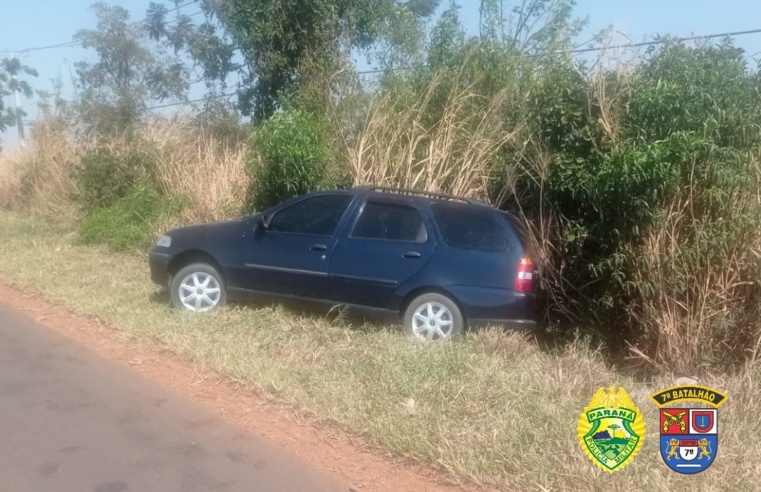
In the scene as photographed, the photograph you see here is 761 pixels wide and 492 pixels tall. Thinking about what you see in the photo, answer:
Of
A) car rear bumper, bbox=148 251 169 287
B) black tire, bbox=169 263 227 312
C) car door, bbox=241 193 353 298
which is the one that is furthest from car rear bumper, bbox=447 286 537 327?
car rear bumper, bbox=148 251 169 287

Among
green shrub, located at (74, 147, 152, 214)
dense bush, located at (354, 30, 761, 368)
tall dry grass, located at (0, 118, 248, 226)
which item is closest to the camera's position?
→ dense bush, located at (354, 30, 761, 368)

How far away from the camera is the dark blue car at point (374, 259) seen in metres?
7.26

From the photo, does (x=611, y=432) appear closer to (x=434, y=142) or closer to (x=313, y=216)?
(x=313, y=216)

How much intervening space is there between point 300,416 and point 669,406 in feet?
8.52

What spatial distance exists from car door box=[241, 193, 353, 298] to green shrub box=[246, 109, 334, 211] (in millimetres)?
2315

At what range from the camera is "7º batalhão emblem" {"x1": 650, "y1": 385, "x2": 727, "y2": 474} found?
453cm

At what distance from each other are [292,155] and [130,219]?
166 inches

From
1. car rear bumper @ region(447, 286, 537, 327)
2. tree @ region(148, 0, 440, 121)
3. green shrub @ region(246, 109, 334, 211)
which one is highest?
tree @ region(148, 0, 440, 121)

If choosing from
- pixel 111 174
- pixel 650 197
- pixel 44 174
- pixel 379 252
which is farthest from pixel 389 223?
pixel 44 174

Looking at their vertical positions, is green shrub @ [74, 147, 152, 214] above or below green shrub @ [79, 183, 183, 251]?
above

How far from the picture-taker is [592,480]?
4.32 metres

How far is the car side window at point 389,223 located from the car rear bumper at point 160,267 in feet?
7.26

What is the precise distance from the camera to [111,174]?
1438 centimetres

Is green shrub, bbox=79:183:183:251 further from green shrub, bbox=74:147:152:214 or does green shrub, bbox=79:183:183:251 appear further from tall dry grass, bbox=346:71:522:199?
tall dry grass, bbox=346:71:522:199
